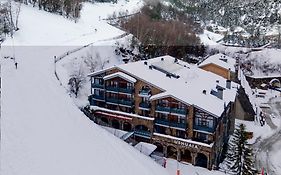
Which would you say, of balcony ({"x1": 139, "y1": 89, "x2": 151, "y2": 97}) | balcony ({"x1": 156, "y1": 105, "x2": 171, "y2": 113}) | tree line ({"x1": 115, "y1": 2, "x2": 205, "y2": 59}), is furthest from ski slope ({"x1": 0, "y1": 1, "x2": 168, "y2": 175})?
tree line ({"x1": 115, "y1": 2, "x2": 205, "y2": 59})

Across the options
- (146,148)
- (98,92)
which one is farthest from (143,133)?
(98,92)

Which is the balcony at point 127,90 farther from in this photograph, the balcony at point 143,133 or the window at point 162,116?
the balcony at point 143,133

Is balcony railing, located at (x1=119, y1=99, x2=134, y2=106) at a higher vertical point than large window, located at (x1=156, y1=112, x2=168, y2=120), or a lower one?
higher

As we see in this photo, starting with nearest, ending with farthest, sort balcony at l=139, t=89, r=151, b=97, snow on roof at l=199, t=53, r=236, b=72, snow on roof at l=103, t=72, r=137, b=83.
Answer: balcony at l=139, t=89, r=151, b=97 < snow on roof at l=103, t=72, r=137, b=83 < snow on roof at l=199, t=53, r=236, b=72

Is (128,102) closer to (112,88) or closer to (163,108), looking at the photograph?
(112,88)

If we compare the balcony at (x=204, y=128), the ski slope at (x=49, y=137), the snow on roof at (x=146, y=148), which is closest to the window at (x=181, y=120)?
the balcony at (x=204, y=128)

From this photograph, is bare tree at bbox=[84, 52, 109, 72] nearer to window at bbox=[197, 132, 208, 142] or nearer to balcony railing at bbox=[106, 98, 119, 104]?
balcony railing at bbox=[106, 98, 119, 104]
